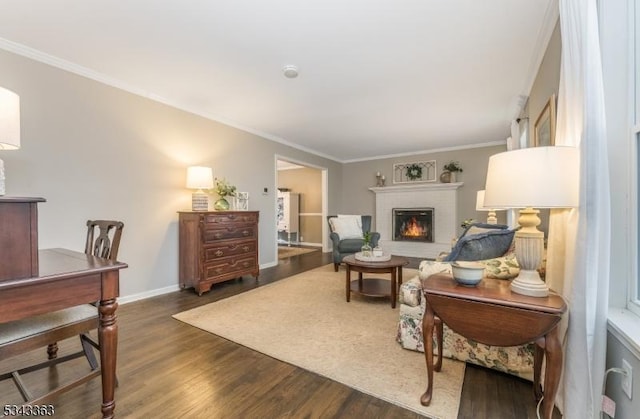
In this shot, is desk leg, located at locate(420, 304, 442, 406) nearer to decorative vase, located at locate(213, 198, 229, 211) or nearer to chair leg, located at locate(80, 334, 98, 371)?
chair leg, located at locate(80, 334, 98, 371)

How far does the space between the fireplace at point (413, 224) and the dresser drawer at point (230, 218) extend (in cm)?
381

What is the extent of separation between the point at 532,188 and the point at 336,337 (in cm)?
171

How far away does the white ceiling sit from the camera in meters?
1.90

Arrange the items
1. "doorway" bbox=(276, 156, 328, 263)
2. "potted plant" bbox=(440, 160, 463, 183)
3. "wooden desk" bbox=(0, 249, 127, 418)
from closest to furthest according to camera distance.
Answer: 1. "wooden desk" bbox=(0, 249, 127, 418)
2. "potted plant" bbox=(440, 160, 463, 183)
3. "doorway" bbox=(276, 156, 328, 263)

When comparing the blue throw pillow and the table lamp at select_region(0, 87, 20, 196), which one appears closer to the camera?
the table lamp at select_region(0, 87, 20, 196)

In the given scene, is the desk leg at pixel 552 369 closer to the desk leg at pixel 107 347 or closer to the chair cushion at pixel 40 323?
the desk leg at pixel 107 347

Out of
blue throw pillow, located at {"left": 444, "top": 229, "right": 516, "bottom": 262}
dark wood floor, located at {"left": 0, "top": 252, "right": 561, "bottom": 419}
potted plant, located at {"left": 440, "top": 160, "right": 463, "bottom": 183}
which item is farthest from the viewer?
potted plant, located at {"left": 440, "top": 160, "right": 463, "bottom": 183}

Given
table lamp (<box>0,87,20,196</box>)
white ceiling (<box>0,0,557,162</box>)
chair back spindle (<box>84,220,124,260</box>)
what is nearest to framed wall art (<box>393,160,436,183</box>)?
white ceiling (<box>0,0,557,162</box>)

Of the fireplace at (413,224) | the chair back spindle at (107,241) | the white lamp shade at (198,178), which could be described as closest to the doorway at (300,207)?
the fireplace at (413,224)

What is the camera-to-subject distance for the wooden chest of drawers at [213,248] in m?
3.32

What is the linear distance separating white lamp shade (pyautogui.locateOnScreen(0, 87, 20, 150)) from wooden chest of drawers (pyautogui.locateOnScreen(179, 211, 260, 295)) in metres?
2.09

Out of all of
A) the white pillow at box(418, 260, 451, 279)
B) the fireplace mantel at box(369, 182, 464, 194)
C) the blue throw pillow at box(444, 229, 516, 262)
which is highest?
the fireplace mantel at box(369, 182, 464, 194)

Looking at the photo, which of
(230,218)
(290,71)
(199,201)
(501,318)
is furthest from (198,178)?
(501,318)

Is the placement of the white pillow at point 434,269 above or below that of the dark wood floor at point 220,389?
above
